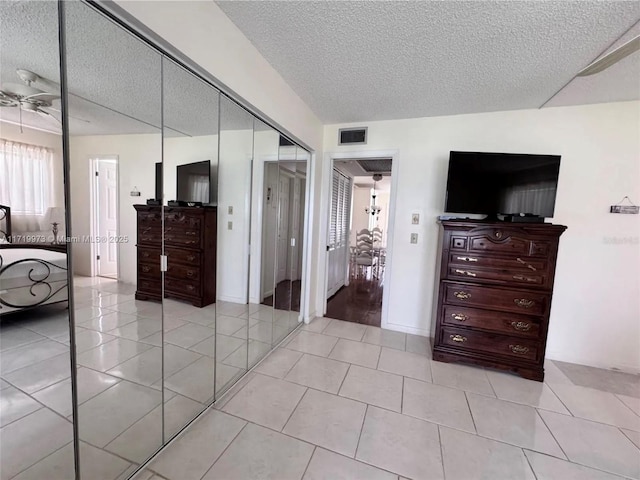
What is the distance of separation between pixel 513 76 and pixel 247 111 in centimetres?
213

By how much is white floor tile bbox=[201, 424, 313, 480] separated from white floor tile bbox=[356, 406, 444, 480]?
1.17 ft

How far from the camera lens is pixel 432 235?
10.1 feet

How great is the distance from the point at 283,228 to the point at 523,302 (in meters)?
2.42

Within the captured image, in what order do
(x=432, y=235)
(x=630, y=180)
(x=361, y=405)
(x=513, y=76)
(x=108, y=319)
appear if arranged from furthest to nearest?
(x=432, y=235) < (x=630, y=180) < (x=513, y=76) < (x=361, y=405) < (x=108, y=319)

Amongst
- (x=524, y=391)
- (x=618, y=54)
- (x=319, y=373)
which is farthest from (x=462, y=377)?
(x=618, y=54)

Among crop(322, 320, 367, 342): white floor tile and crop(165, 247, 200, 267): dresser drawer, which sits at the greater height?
crop(165, 247, 200, 267): dresser drawer

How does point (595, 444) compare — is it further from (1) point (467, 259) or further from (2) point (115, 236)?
(2) point (115, 236)

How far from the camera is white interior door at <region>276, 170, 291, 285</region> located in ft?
9.35

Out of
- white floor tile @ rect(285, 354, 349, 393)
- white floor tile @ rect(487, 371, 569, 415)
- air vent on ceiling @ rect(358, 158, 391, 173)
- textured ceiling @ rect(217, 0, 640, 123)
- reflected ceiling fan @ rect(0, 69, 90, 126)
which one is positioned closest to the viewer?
reflected ceiling fan @ rect(0, 69, 90, 126)

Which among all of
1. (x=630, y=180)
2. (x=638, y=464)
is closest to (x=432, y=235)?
(x=630, y=180)

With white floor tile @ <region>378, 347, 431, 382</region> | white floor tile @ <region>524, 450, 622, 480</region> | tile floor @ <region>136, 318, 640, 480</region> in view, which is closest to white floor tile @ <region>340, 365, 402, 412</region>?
tile floor @ <region>136, 318, 640, 480</region>

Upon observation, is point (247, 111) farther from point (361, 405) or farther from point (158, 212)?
point (361, 405)

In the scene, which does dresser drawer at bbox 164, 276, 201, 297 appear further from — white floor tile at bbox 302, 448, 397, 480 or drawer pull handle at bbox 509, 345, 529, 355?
drawer pull handle at bbox 509, 345, 529, 355

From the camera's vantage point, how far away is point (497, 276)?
2457 millimetres
